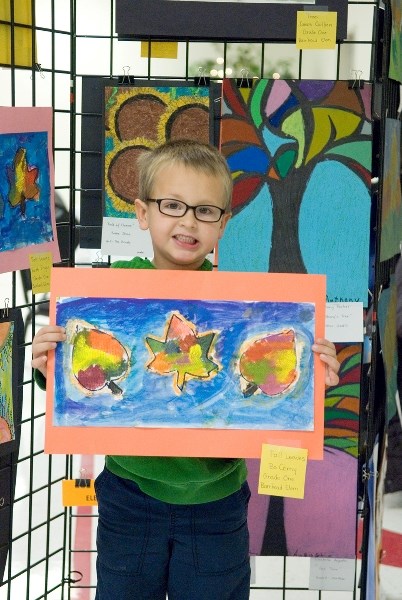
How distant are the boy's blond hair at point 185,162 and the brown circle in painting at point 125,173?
0.72 metres

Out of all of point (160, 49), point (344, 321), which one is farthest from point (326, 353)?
point (160, 49)

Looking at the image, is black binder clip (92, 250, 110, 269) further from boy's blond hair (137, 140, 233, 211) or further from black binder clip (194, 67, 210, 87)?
boy's blond hair (137, 140, 233, 211)

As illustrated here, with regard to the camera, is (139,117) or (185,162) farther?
(139,117)

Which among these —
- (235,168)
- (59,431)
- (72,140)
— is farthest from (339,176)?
(59,431)

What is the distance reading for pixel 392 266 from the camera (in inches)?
Result: 88.5

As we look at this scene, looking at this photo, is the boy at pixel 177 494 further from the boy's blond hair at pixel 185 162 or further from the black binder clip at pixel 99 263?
the black binder clip at pixel 99 263

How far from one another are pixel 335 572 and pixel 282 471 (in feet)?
3.98

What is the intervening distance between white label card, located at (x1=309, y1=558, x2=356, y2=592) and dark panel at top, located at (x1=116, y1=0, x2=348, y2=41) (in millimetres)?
1633

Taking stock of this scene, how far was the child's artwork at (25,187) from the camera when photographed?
2254mm

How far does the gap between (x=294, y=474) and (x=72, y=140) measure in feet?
4.54

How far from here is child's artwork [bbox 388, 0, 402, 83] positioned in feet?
6.97

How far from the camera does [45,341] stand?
1.72m

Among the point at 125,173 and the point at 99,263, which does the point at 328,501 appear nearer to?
the point at 99,263

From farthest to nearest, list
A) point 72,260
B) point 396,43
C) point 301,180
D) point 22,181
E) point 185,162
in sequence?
point 72,260 < point 301,180 < point 22,181 < point 396,43 < point 185,162
